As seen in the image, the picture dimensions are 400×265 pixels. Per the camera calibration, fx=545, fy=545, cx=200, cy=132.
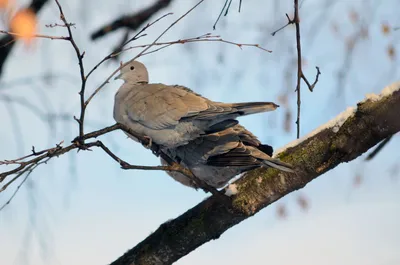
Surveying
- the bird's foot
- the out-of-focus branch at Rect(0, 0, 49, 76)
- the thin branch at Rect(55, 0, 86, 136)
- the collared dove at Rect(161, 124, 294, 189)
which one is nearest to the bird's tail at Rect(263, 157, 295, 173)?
the collared dove at Rect(161, 124, 294, 189)

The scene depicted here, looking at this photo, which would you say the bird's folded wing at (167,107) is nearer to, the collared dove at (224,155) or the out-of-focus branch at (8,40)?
the collared dove at (224,155)

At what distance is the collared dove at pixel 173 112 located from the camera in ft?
6.81

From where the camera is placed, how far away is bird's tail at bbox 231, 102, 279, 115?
6.35ft

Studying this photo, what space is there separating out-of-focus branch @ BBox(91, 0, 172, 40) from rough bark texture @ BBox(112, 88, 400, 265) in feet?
5.38

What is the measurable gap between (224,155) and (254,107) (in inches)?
13.0

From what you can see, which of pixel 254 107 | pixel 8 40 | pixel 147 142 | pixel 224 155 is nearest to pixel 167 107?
pixel 147 142

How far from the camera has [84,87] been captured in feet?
5.87

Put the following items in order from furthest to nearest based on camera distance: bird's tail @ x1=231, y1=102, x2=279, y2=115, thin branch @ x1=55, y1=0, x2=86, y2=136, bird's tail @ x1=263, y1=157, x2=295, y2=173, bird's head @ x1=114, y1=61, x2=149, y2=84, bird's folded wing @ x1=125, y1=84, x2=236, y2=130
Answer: bird's head @ x1=114, y1=61, x2=149, y2=84 → bird's folded wing @ x1=125, y1=84, x2=236, y2=130 → bird's tail @ x1=263, y1=157, x2=295, y2=173 → bird's tail @ x1=231, y1=102, x2=279, y2=115 → thin branch @ x1=55, y1=0, x2=86, y2=136

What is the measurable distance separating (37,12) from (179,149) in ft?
5.42

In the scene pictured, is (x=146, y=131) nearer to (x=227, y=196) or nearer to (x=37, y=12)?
(x=227, y=196)

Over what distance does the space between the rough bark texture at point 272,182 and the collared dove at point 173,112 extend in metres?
0.30

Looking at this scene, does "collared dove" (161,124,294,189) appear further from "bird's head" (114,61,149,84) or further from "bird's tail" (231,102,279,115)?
"bird's head" (114,61,149,84)

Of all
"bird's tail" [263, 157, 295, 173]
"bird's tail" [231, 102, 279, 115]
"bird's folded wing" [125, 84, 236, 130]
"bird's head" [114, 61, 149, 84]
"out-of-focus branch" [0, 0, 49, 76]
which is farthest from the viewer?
"out-of-focus branch" [0, 0, 49, 76]

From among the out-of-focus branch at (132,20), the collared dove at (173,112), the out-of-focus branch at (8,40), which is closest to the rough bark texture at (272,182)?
the collared dove at (173,112)
